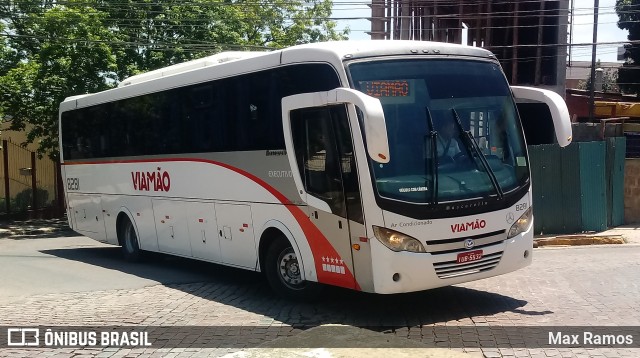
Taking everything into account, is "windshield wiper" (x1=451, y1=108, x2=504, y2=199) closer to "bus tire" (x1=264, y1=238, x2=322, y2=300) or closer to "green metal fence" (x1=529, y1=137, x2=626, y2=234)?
"bus tire" (x1=264, y1=238, x2=322, y2=300)

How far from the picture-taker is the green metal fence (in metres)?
16.0

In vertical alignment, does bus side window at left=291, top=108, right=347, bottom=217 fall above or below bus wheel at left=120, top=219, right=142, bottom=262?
above

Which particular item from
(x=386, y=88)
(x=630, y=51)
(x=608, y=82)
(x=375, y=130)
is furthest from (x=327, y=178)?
(x=608, y=82)

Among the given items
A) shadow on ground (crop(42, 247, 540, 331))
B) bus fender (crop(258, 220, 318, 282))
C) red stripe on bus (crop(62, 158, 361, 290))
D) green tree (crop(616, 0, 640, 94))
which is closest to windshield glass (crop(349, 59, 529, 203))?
red stripe on bus (crop(62, 158, 361, 290))

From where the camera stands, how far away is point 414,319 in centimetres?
823

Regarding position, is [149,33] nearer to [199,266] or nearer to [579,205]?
[199,266]

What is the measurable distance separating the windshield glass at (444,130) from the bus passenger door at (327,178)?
50 centimetres

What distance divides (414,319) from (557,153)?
9.17m

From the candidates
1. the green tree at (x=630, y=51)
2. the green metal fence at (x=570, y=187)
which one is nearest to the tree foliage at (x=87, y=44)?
the green metal fence at (x=570, y=187)

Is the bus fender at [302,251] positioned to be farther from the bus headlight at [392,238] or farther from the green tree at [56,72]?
the green tree at [56,72]

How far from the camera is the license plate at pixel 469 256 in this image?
7.99 m

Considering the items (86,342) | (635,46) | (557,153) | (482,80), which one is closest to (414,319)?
(482,80)

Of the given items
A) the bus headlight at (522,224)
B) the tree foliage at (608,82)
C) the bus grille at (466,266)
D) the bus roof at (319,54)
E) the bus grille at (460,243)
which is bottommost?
the bus grille at (466,266)

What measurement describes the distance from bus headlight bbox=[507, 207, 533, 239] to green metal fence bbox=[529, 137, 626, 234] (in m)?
7.70
